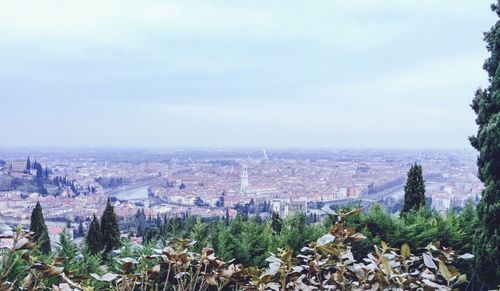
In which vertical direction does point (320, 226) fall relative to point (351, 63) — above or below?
below

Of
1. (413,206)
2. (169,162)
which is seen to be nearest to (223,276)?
(413,206)

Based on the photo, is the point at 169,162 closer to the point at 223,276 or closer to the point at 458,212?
the point at 458,212

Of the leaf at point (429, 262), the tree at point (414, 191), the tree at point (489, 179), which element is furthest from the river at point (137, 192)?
the leaf at point (429, 262)

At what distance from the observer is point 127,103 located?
19875 millimetres

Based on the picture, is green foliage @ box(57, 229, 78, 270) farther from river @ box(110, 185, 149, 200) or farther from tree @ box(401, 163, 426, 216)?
river @ box(110, 185, 149, 200)

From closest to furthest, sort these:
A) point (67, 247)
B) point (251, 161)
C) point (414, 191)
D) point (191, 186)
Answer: point (67, 247) → point (414, 191) → point (191, 186) → point (251, 161)

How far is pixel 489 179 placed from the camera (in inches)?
162

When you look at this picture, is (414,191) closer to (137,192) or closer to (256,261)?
(256,261)

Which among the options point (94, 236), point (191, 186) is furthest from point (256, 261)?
point (191, 186)

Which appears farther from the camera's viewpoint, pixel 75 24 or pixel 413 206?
pixel 75 24

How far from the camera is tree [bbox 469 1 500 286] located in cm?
397

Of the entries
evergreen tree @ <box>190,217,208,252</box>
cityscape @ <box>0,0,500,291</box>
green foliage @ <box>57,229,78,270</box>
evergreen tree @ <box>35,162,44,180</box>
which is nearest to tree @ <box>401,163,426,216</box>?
cityscape @ <box>0,0,500,291</box>

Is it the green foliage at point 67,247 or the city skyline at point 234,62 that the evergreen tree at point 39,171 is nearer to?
the city skyline at point 234,62

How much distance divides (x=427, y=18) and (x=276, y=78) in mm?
12368
